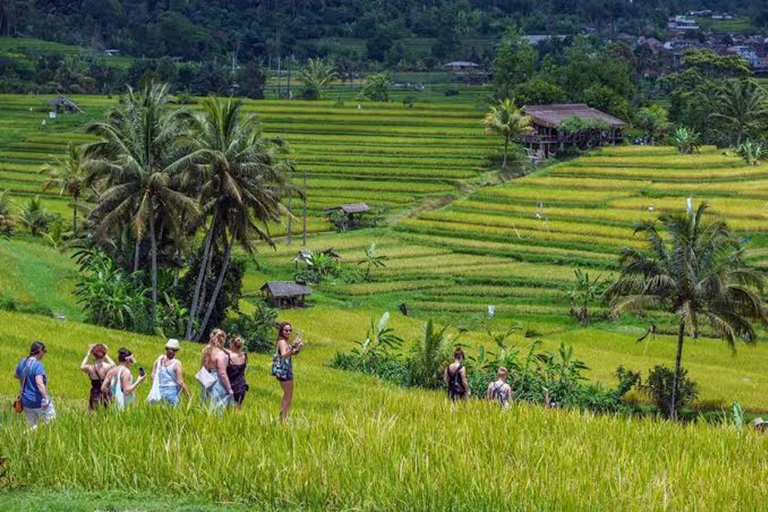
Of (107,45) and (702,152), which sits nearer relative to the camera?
(702,152)

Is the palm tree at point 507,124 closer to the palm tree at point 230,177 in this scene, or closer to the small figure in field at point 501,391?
the palm tree at point 230,177

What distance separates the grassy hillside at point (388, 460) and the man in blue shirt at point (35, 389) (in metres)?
0.27

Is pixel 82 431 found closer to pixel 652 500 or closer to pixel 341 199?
pixel 652 500

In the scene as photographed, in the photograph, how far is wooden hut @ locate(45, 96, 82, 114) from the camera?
8500 cm

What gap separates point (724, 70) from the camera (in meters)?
97.4

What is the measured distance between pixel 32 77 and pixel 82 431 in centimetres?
9486

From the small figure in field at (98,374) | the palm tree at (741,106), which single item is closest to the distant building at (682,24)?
the palm tree at (741,106)

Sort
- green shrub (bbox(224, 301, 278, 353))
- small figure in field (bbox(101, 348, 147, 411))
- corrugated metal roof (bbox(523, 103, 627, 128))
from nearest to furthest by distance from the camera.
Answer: small figure in field (bbox(101, 348, 147, 411)) → green shrub (bbox(224, 301, 278, 353)) → corrugated metal roof (bbox(523, 103, 627, 128))

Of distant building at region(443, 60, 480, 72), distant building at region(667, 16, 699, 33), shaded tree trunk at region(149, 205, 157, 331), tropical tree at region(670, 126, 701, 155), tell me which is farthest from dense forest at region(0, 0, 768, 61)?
shaded tree trunk at region(149, 205, 157, 331)

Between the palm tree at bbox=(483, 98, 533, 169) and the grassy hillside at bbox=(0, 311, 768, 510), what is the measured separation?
2111 inches

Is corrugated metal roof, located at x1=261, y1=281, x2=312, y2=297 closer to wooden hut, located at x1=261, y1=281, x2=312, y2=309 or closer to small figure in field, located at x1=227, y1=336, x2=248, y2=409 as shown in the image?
wooden hut, located at x1=261, y1=281, x2=312, y2=309

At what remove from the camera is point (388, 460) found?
13242 millimetres

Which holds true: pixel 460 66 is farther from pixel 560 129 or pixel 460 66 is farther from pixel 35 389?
pixel 35 389

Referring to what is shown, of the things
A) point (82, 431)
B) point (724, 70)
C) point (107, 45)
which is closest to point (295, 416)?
point (82, 431)
